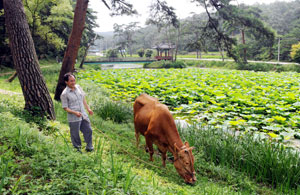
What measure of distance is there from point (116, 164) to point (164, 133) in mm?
975

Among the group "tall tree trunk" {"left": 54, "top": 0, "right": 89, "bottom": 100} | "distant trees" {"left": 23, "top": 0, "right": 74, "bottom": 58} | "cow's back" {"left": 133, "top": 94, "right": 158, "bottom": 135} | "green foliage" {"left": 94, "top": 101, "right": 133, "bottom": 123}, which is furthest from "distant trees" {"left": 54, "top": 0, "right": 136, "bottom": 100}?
"distant trees" {"left": 23, "top": 0, "right": 74, "bottom": 58}

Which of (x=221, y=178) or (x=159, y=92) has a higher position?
(x=159, y=92)

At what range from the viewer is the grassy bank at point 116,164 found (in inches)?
91.8

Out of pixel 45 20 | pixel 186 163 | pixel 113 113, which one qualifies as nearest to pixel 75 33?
pixel 113 113

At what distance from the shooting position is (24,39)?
521 cm

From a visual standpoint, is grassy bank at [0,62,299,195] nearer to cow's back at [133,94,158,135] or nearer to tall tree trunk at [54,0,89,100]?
cow's back at [133,94,158,135]

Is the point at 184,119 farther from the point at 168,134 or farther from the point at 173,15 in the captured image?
the point at 173,15

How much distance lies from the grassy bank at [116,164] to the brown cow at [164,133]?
24cm

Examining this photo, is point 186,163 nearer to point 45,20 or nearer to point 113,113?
point 113,113

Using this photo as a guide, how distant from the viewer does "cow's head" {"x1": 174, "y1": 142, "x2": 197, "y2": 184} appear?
3336 millimetres

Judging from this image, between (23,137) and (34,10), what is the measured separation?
14.3 metres

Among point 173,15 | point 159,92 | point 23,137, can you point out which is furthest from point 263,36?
point 23,137

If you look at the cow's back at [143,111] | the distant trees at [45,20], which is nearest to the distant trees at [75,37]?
the cow's back at [143,111]

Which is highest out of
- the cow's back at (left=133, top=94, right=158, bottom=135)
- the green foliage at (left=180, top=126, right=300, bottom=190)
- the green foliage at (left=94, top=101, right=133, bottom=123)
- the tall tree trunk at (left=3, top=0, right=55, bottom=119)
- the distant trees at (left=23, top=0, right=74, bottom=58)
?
the distant trees at (left=23, top=0, right=74, bottom=58)
